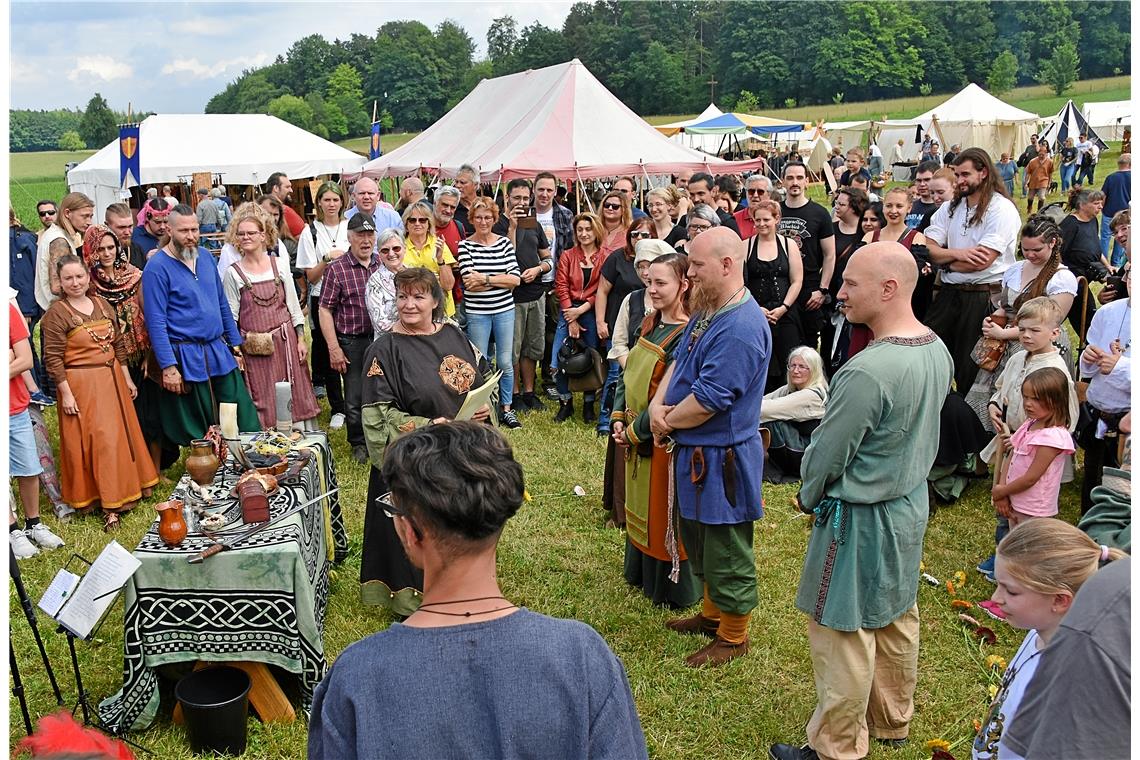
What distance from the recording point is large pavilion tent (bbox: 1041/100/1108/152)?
24000 mm

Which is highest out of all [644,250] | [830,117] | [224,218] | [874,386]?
[830,117]

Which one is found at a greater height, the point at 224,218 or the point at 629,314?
the point at 224,218

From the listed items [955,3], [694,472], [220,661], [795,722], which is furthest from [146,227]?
[955,3]

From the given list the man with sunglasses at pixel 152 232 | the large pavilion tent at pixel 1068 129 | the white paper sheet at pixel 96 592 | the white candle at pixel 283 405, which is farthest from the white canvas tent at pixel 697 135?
the white paper sheet at pixel 96 592

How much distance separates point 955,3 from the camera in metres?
53.0

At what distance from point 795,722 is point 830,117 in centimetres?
4722

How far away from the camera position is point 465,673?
59.5 inches

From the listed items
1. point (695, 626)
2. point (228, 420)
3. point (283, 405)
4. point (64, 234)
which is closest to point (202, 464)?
point (228, 420)

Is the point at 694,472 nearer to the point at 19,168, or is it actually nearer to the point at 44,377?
the point at 44,377

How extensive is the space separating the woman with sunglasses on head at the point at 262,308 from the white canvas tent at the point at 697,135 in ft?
86.5

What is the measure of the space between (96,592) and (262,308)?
314cm

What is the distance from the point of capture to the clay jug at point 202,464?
388 cm

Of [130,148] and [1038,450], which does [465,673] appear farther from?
[130,148]

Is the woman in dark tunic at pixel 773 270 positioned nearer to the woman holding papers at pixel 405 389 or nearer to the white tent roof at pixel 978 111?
the woman holding papers at pixel 405 389
